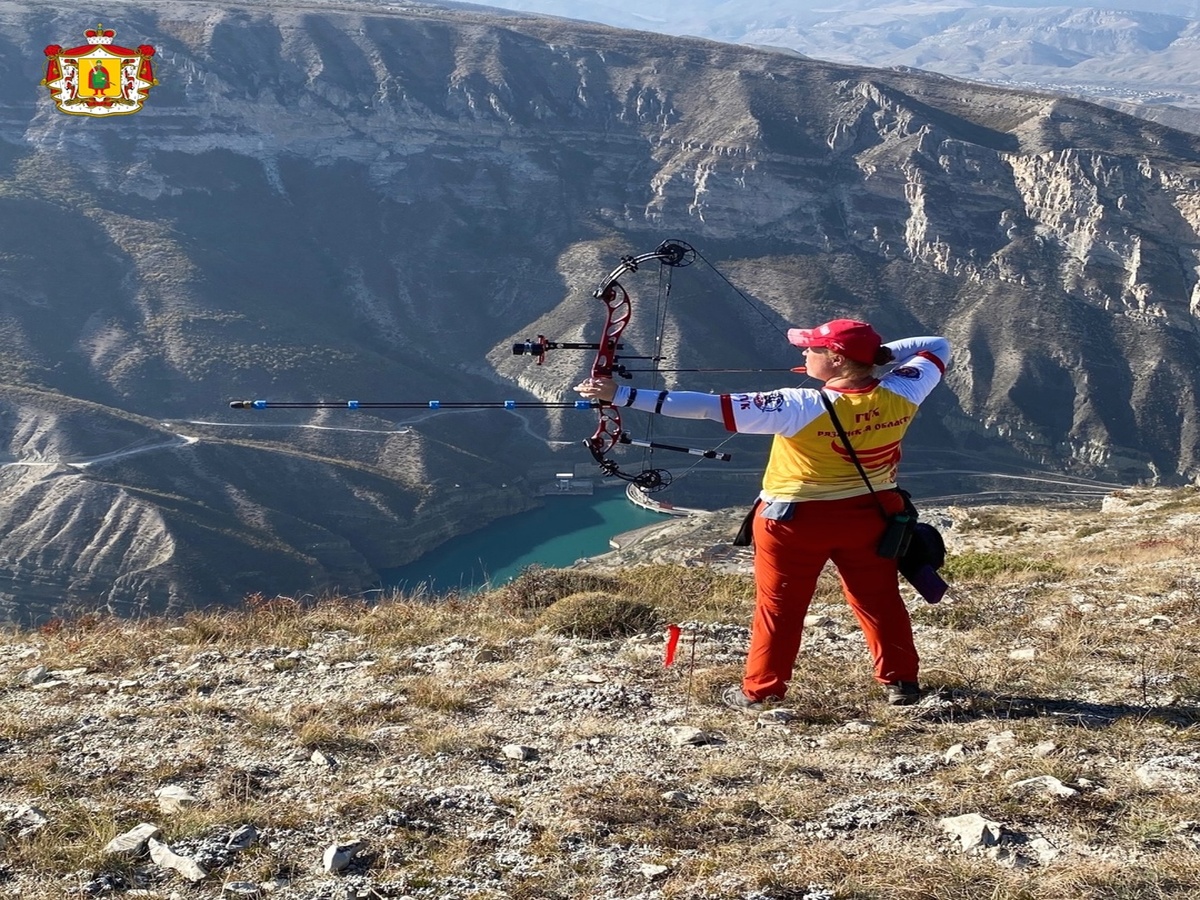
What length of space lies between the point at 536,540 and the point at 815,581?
2474 inches

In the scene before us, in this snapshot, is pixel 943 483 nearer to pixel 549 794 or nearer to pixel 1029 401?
pixel 1029 401

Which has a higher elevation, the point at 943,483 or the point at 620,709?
the point at 620,709

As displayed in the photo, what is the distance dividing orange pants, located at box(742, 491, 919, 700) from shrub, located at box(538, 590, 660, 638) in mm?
2109

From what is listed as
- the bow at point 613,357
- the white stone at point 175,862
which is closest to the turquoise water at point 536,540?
the bow at point 613,357

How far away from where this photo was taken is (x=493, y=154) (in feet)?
387

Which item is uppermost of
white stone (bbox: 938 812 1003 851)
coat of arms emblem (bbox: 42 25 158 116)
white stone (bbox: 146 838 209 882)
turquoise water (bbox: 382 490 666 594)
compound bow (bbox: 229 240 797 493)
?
coat of arms emblem (bbox: 42 25 158 116)

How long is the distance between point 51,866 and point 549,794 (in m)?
2.20

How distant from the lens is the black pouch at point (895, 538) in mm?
6023

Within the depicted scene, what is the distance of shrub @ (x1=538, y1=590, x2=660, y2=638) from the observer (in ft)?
27.3

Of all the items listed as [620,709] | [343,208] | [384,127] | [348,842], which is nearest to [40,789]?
[348,842]

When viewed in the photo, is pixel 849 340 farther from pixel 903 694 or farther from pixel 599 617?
pixel 599 617

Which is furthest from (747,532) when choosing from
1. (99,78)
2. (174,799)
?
(99,78)

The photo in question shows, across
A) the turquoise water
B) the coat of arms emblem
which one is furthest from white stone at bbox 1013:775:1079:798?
the coat of arms emblem

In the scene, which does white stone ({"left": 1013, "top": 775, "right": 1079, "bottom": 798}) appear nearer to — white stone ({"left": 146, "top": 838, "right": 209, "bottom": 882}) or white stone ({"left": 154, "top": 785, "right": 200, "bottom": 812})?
white stone ({"left": 146, "top": 838, "right": 209, "bottom": 882})
